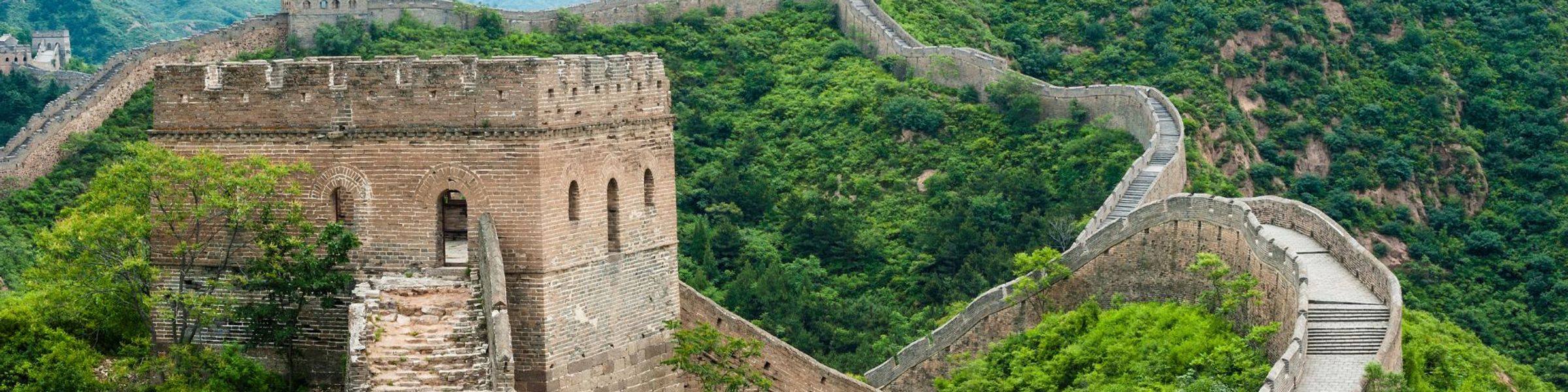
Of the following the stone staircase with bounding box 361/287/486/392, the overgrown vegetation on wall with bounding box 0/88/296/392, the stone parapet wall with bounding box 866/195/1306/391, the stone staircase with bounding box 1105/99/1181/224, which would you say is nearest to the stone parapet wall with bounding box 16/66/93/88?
the stone staircase with bounding box 1105/99/1181/224

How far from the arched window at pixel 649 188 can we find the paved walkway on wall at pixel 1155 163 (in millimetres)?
21294

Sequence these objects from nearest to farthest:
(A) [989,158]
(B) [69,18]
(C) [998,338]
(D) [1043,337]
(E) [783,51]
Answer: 1. (D) [1043,337]
2. (C) [998,338]
3. (A) [989,158]
4. (E) [783,51]
5. (B) [69,18]

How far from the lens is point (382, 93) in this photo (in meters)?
31.4

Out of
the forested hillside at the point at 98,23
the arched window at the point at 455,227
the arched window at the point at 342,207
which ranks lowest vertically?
the forested hillside at the point at 98,23

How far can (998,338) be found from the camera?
49062mm

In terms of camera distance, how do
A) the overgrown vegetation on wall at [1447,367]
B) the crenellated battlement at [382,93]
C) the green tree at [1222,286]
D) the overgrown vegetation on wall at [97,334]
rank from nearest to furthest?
the overgrown vegetation on wall at [97,334], the crenellated battlement at [382,93], the overgrown vegetation on wall at [1447,367], the green tree at [1222,286]

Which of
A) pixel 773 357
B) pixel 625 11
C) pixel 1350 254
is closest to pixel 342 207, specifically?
pixel 773 357

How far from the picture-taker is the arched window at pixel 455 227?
3238cm

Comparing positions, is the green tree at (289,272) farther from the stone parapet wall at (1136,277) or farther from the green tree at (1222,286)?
the green tree at (1222,286)

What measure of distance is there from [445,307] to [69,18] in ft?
358

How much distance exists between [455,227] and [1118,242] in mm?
17407

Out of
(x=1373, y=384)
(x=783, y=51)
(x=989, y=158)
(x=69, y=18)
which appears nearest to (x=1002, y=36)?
(x=783, y=51)

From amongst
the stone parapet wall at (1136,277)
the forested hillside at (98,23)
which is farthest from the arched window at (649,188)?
the forested hillside at (98,23)

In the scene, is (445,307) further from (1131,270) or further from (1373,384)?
(1131,270)
